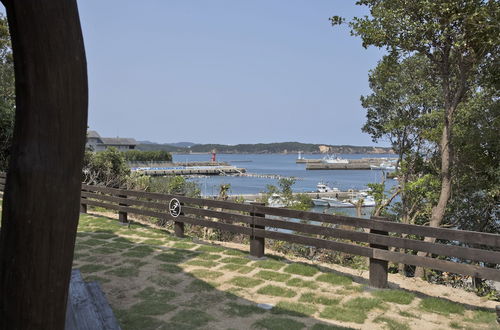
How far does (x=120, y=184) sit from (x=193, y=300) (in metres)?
12.9

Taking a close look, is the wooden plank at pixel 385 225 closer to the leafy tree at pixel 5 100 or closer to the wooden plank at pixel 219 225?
the wooden plank at pixel 219 225

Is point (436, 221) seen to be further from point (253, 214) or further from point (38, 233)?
point (38, 233)

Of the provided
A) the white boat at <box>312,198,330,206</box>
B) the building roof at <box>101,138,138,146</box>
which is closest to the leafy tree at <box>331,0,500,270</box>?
the white boat at <box>312,198,330,206</box>

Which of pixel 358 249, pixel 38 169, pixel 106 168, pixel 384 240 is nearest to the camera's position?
pixel 38 169

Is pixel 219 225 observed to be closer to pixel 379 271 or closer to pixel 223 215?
pixel 223 215

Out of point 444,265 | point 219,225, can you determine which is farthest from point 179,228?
point 444,265

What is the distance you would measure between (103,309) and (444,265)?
4261 millimetres

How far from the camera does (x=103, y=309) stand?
3730 millimetres

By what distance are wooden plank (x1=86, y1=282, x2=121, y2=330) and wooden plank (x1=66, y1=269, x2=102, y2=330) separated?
0.14 feet

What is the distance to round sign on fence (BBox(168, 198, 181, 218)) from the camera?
8.91 meters

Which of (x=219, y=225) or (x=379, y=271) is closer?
(x=379, y=271)

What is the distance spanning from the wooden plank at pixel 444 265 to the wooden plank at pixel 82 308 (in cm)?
398

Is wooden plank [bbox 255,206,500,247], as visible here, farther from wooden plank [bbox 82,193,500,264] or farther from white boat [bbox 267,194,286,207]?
white boat [bbox 267,194,286,207]

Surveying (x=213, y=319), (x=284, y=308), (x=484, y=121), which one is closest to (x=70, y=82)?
(x=213, y=319)
